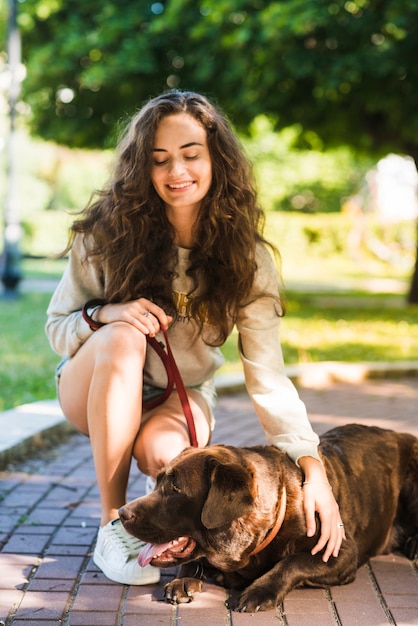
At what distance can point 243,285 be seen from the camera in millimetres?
3666

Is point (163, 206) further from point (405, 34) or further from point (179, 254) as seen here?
point (405, 34)

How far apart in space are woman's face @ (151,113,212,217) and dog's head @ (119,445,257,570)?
114 centimetres

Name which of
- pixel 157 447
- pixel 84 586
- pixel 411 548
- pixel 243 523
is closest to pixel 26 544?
pixel 84 586

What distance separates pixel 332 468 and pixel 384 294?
1574cm

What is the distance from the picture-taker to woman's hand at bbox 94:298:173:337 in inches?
136

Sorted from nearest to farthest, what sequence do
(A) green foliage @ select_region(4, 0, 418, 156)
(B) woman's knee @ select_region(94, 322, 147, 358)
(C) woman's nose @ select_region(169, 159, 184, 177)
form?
(B) woman's knee @ select_region(94, 322, 147, 358) → (C) woman's nose @ select_region(169, 159, 184, 177) → (A) green foliage @ select_region(4, 0, 418, 156)

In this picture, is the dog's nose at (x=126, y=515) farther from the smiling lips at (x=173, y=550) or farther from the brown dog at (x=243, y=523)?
the smiling lips at (x=173, y=550)

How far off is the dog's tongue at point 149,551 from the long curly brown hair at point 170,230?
101 cm

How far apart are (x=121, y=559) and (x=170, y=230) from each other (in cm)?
143

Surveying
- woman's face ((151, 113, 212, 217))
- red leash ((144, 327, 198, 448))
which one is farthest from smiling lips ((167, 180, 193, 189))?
red leash ((144, 327, 198, 448))

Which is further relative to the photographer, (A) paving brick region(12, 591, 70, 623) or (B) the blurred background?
(B) the blurred background

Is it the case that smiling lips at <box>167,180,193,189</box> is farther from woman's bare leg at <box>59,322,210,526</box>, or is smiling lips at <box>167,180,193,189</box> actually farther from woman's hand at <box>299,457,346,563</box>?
woman's hand at <box>299,457,346,563</box>

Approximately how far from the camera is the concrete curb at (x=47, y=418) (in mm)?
5172

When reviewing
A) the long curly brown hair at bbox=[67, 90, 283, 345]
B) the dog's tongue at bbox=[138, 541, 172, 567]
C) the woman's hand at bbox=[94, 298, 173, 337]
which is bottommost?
the dog's tongue at bbox=[138, 541, 172, 567]
